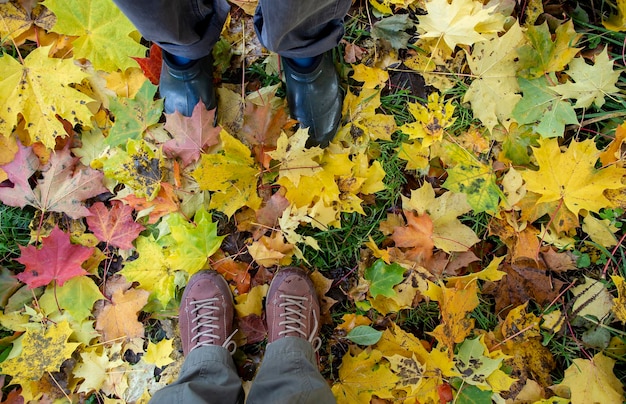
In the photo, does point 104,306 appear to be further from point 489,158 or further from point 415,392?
point 489,158

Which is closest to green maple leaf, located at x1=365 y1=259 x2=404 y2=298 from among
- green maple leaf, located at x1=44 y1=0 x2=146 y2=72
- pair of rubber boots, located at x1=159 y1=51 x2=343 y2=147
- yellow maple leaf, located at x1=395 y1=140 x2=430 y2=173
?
yellow maple leaf, located at x1=395 y1=140 x2=430 y2=173

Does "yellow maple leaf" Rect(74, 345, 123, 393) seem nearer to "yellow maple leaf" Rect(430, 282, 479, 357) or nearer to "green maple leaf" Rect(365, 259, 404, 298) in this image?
"green maple leaf" Rect(365, 259, 404, 298)

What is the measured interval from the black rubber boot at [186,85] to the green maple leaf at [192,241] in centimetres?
34

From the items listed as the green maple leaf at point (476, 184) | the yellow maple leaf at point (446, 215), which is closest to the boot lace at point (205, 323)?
the yellow maple leaf at point (446, 215)

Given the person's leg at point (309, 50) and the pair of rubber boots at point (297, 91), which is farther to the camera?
the pair of rubber boots at point (297, 91)

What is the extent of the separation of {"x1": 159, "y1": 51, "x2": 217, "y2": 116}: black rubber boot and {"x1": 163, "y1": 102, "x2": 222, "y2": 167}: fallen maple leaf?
0.14ft

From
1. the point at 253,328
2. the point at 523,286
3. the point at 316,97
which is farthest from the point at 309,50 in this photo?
the point at 523,286

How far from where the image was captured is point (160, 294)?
132cm

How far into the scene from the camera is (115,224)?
135cm

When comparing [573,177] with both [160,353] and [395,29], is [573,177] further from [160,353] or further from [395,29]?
[160,353]

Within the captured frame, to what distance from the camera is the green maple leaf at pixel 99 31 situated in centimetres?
126

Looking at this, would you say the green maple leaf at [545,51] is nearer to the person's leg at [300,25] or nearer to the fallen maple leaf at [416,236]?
the fallen maple leaf at [416,236]

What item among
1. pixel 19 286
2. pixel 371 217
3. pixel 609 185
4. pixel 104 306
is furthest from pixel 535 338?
pixel 19 286

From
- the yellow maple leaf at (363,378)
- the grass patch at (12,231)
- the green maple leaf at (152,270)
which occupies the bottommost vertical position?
the yellow maple leaf at (363,378)
